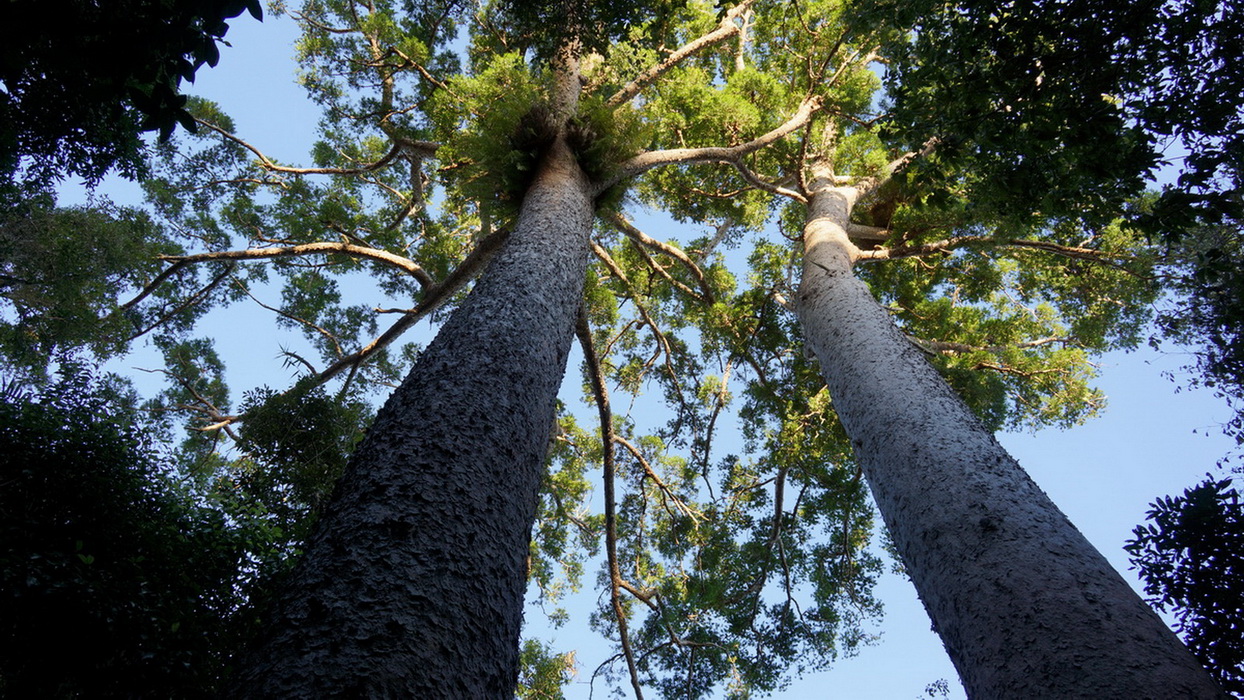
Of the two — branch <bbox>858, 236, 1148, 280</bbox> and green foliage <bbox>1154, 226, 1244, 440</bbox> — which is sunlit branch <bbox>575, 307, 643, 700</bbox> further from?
green foliage <bbox>1154, 226, 1244, 440</bbox>

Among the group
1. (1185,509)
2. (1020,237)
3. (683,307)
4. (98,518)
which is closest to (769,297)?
(683,307)

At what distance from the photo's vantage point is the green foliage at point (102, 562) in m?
3.17

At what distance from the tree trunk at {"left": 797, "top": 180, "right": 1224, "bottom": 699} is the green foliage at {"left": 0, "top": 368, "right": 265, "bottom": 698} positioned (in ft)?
12.4

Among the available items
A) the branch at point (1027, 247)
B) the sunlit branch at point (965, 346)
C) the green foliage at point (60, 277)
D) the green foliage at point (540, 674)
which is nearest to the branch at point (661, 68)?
the branch at point (1027, 247)

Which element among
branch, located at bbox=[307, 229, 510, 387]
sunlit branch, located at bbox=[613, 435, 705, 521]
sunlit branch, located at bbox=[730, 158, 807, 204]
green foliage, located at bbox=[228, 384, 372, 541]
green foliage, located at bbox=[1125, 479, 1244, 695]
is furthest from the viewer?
sunlit branch, located at bbox=[613, 435, 705, 521]

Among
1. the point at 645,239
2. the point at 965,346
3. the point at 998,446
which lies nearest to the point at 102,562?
the point at 998,446

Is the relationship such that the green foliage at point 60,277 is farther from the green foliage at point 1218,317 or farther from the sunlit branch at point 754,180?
the green foliage at point 1218,317

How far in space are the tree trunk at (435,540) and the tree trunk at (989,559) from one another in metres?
1.78

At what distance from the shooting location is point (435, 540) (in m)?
1.88

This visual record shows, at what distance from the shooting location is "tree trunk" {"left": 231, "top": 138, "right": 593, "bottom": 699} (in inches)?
58.5

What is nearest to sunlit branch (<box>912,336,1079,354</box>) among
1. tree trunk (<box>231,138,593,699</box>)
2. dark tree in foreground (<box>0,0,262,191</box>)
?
tree trunk (<box>231,138,593,699</box>)

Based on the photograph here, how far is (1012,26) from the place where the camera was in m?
3.64

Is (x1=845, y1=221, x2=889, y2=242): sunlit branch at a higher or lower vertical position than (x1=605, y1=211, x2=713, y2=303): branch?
higher

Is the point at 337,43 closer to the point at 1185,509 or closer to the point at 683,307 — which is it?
the point at 683,307
